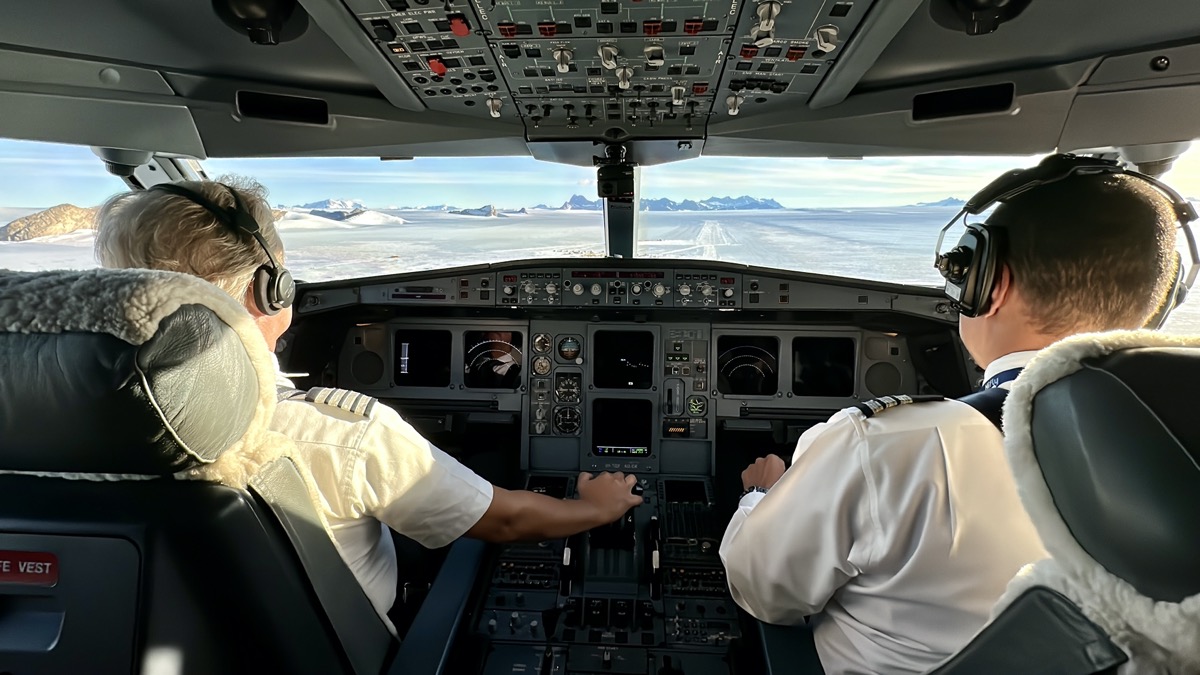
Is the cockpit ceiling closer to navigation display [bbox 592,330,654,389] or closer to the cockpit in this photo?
the cockpit

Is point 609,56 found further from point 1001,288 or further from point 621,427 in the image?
point 621,427

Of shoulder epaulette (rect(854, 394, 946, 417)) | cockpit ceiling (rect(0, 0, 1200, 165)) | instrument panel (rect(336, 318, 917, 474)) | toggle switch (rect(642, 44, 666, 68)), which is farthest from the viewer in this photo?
instrument panel (rect(336, 318, 917, 474))

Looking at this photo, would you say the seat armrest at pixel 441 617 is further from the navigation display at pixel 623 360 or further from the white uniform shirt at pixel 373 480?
the navigation display at pixel 623 360

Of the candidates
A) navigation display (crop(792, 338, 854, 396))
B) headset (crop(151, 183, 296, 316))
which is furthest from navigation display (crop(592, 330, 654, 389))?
headset (crop(151, 183, 296, 316))

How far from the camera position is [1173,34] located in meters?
1.92

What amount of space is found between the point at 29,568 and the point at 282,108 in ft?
7.01

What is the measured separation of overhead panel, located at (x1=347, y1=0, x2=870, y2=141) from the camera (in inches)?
63.9

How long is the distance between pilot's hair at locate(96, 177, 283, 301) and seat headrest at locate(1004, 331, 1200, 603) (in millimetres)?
1235

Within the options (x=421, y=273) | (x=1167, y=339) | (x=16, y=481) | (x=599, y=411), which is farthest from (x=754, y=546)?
(x=421, y=273)

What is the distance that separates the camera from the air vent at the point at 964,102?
7.25ft

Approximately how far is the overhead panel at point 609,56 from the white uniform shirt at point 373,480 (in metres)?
1.09

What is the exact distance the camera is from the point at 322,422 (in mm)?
1189

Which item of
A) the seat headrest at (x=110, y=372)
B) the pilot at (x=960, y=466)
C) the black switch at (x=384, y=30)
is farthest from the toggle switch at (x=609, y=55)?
the seat headrest at (x=110, y=372)

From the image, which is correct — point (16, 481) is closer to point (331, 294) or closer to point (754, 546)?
point (754, 546)
